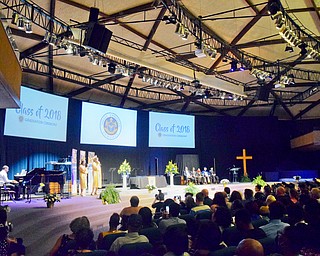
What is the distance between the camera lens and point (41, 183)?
8.50 m

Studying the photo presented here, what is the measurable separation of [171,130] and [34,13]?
32.9 ft

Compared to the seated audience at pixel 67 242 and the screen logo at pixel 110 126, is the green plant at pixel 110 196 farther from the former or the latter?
the seated audience at pixel 67 242

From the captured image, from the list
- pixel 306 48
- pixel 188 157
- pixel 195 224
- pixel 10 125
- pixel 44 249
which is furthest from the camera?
pixel 188 157

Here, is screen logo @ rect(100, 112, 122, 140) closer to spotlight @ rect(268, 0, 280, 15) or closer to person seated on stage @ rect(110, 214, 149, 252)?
spotlight @ rect(268, 0, 280, 15)

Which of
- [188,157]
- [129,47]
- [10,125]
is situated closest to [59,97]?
[10,125]

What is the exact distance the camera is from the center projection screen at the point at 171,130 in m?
16.6

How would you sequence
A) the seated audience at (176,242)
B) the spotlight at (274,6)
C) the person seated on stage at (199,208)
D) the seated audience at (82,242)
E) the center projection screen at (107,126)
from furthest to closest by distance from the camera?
the center projection screen at (107,126)
the spotlight at (274,6)
the person seated on stage at (199,208)
the seated audience at (82,242)
the seated audience at (176,242)

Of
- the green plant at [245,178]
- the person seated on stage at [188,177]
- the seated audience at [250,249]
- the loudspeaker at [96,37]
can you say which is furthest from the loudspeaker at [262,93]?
the seated audience at [250,249]

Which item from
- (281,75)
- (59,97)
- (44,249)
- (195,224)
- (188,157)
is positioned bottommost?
(44,249)

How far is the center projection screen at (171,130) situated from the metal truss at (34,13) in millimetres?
8231

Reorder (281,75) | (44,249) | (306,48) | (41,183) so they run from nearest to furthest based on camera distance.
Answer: (44,249)
(41,183)
(306,48)
(281,75)

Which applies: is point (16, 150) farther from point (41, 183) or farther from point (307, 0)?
point (307, 0)

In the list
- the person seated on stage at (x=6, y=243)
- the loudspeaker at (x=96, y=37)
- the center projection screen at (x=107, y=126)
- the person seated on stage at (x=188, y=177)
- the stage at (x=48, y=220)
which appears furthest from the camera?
the person seated on stage at (x=188, y=177)

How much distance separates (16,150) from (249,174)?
1383 cm
